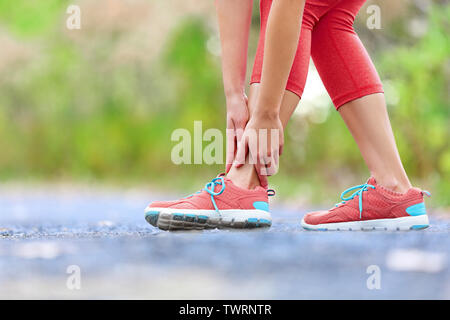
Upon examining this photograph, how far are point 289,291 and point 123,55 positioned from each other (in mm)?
8353

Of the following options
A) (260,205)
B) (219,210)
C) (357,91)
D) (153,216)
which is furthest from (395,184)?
(153,216)

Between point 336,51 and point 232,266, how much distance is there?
917 mm

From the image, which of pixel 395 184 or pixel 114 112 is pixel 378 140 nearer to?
pixel 395 184

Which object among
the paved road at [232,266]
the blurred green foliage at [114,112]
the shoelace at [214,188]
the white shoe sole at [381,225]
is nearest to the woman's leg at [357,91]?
the white shoe sole at [381,225]

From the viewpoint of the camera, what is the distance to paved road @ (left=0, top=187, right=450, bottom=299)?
117 centimetres

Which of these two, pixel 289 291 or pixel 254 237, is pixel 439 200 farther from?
pixel 289 291

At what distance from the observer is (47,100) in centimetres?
1005

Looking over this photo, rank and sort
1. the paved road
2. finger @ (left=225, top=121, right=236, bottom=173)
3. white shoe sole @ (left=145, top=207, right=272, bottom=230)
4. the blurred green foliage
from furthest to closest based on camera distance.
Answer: the blurred green foliage → finger @ (left=225, top=121, right=236, bottom=173) → white shoe sole @ (left=145, top=207, right=272, bottom=230) → the paved road

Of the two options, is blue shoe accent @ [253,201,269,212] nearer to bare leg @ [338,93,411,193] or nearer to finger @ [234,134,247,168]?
finger @ [234,134,247,168]

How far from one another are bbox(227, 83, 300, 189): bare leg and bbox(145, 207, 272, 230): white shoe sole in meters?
A: 0.09

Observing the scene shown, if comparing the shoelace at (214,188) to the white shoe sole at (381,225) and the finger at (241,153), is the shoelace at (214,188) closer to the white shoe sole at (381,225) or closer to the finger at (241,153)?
the finger at (241,153)

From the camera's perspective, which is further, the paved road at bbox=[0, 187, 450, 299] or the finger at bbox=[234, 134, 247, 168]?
the finger at bbox=[234, 134, 247, 168]

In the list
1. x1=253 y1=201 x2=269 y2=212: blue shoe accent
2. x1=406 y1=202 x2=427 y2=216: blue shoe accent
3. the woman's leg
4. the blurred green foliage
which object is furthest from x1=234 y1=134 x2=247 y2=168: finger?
the blurred green foliage

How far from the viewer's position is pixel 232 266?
1.32m
